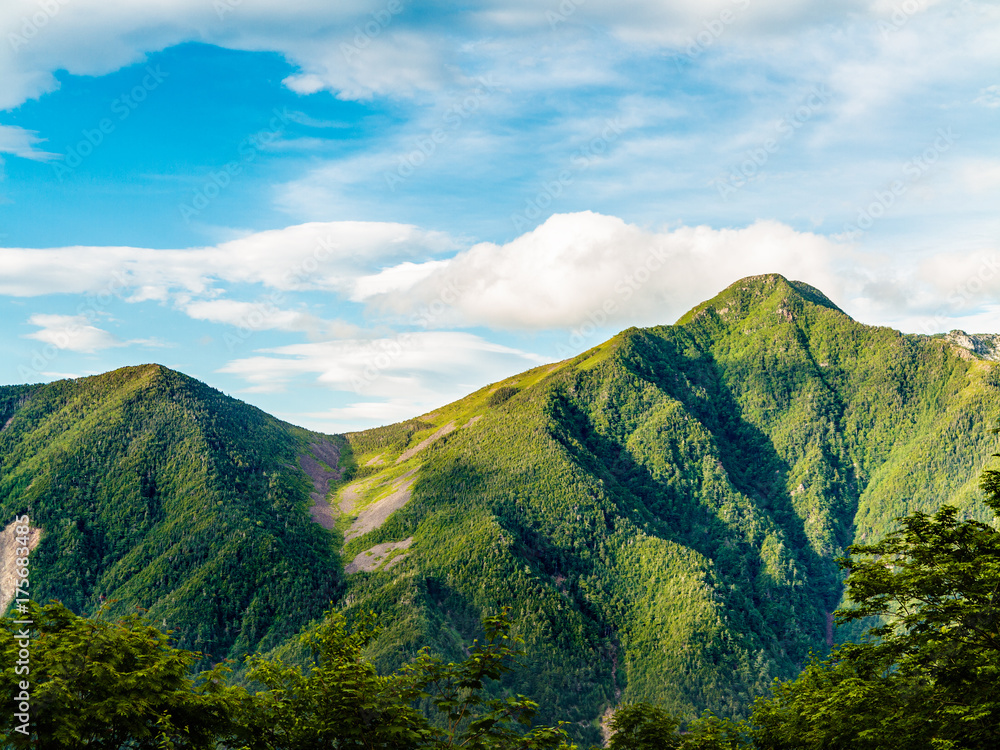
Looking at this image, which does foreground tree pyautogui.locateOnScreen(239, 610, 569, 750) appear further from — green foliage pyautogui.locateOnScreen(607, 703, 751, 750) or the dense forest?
green foliage pyautogui.locateOnScreen(607, 703, 751, 750)

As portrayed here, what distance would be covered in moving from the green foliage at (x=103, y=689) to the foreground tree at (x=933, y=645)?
106 ft

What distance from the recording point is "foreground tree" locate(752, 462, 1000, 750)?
2994cm

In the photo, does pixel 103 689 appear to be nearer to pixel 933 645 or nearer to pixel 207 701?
pixel 207 701

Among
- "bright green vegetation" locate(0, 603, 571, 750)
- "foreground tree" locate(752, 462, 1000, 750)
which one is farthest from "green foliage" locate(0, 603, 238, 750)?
"foreground tree" locate(752, 462, 1000, 750)

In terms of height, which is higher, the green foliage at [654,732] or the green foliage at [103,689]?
the green foliage at [103,689]

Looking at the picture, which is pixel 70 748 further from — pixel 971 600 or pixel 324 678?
pixel 971 600

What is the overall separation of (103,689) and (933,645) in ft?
123

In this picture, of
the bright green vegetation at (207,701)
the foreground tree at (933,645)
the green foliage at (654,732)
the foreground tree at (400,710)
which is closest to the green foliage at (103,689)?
the bright green vegetation at (207,701)

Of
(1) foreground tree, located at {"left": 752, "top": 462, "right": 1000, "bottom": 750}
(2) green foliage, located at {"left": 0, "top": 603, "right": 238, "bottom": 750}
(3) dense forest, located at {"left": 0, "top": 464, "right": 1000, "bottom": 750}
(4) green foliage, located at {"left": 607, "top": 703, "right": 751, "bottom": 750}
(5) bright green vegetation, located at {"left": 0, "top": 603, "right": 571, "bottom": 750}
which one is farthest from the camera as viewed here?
(4) green foliage, located at {"left": 607, "top": 703, "right": 751, "bottom": 750}

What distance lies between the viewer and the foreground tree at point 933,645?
29.9 m

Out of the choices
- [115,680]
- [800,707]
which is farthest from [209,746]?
[800,707]

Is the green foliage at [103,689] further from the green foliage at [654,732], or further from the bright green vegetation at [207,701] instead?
the green foliage at [654,732]

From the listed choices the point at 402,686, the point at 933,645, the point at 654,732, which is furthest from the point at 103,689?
the point at 654,732

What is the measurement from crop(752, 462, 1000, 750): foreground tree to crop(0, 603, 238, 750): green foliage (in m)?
32.3
